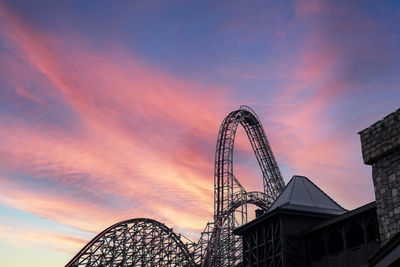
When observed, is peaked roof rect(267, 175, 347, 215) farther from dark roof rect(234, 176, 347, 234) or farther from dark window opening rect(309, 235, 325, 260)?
dark window opening rect(309, 235, 325, 260)

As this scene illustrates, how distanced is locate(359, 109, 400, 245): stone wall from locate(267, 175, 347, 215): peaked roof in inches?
401

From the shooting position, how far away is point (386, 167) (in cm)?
875

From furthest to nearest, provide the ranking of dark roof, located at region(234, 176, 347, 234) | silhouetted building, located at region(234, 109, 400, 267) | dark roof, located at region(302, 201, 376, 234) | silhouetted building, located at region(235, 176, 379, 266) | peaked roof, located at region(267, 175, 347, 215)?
peaked roof, located at region(267, 175, 347, 215) < dark roof, located at region(234, 176, 347, 234) < silhouetted building, located at region(235, 176, 379, 266) < dark roof, located at region(302, 201, 376, 234) < silhouetted building, located at region(234, 109, 400, 267)

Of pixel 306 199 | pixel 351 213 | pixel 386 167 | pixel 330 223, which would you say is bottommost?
pixel 386 167

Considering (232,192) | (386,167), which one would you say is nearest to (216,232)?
(232,192)

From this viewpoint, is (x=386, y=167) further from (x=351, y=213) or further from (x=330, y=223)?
(x=330, y=223)

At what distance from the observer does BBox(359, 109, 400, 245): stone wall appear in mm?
8367

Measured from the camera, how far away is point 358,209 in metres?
14.8

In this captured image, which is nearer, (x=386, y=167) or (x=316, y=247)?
(x=386, y=167)

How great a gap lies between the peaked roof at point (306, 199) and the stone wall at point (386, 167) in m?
10.2

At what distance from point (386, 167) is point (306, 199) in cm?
1217

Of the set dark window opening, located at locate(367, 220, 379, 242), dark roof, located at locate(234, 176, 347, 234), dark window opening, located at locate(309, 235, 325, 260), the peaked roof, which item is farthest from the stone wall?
the peaked roof

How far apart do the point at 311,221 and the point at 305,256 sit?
1759mm

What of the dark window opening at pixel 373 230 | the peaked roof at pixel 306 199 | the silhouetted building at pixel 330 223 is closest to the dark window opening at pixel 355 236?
the silhouetted building at pixel 330 223
